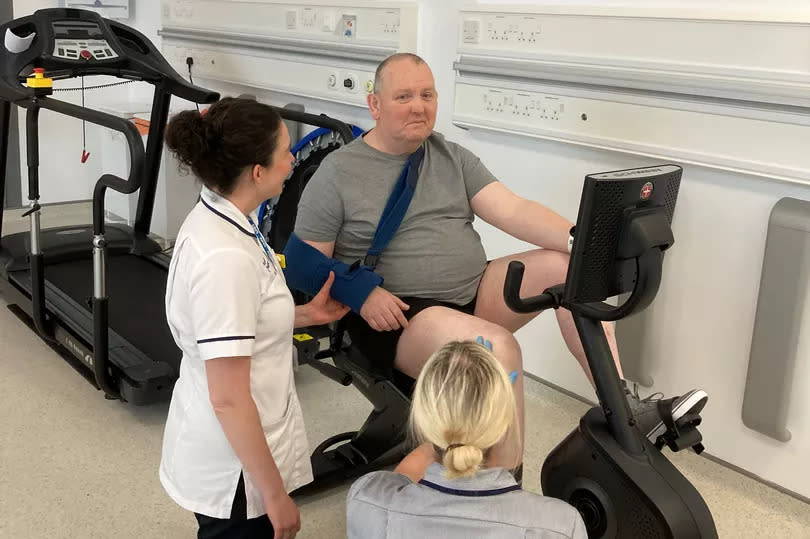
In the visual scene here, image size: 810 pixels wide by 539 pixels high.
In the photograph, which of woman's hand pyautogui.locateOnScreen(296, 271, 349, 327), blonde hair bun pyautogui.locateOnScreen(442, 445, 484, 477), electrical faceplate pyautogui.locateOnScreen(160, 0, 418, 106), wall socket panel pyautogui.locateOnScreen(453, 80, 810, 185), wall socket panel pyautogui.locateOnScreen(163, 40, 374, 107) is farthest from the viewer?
wall socket panel pyautogui.locateOnScreen(163, 40, 374, 107)

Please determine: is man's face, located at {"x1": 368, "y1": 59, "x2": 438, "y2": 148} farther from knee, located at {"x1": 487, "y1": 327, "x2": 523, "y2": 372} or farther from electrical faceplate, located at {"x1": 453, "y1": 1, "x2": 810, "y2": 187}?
electrical faceplate, located at {"x1": 453, "y1": 1, "x2": 810, "y2": 187}

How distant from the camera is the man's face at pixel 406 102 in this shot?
250 centimetres

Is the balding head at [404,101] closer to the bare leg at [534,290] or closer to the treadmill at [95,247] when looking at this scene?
the bare leg at [534,290]

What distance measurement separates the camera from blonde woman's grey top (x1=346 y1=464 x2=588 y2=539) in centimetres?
146

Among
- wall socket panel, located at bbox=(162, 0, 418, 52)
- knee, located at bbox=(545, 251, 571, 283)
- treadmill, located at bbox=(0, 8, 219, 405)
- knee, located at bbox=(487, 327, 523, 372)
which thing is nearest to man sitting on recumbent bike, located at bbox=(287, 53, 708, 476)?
knee, located at bbox=(545, 251, 571, 283)

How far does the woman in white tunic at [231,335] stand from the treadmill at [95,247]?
53.0 inches

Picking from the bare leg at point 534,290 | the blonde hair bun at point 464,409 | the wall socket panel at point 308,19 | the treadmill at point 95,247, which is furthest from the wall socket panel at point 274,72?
the blonde hair bun at point 464,409

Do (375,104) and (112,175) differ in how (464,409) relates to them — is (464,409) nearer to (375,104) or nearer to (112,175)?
(375,104)

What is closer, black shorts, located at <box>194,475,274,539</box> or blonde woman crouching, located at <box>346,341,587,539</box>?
blonde woman crouching, located at <box>346,341,587,539</box>

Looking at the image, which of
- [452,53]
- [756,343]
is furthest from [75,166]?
[756,343]

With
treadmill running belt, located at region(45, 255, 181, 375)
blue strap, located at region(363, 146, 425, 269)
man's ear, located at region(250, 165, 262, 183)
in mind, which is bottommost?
treadmill running belt, located at region(45, 255, 181, 375)

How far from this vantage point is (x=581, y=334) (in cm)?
215

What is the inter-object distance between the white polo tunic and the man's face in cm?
83

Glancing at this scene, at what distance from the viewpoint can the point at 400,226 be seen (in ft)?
8.39
